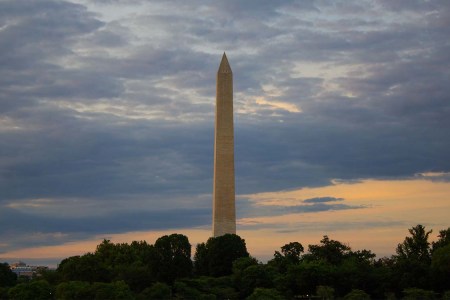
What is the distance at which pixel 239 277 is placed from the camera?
7719 cm

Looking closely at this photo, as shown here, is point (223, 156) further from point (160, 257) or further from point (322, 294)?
point (322, 294)

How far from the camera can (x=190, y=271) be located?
81188 millimetres

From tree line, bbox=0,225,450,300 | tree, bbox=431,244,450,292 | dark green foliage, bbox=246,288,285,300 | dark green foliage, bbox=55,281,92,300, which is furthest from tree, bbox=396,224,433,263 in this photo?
dark green foliage, bbox=55,281,92,300

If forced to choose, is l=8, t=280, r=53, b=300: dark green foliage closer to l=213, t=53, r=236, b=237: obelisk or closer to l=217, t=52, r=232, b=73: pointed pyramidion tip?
l=213, t=53, r=236, b=237: obelisk

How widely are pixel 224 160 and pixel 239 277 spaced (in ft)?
63.1

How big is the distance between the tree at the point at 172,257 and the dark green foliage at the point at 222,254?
→ 676 centimetres

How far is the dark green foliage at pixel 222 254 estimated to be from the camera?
87.6 metres

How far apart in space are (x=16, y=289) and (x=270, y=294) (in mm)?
21420

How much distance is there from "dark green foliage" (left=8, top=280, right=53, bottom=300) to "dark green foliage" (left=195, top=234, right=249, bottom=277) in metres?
23.6

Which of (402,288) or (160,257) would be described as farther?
(160,257)

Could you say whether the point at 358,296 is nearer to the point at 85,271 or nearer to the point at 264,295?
the point at 264,295

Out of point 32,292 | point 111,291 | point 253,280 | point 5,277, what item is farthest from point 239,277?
point 5,277

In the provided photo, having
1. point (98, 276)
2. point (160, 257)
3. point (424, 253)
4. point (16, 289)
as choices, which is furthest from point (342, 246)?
point (16, 289)

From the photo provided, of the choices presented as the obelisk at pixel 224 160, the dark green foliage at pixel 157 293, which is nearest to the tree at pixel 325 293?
the dark green foliage at pixel 157 293
